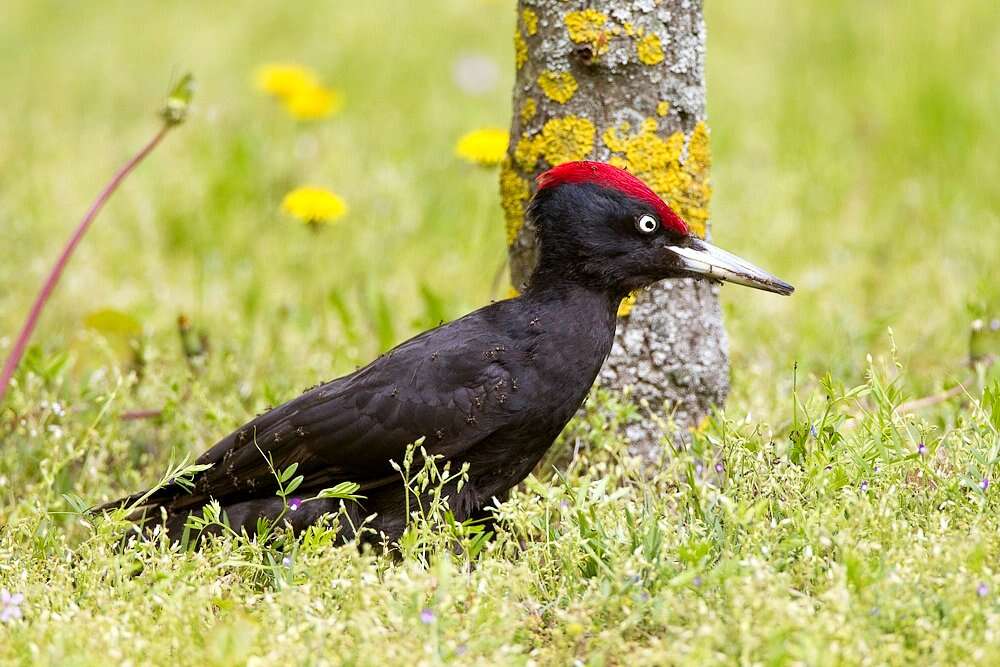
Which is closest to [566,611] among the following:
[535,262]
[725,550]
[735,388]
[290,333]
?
[725,550]

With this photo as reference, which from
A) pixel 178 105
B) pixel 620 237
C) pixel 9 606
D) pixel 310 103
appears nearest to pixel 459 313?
pixel 178 105

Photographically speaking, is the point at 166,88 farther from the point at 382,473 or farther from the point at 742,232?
the point at 382,473

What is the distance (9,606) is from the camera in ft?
9.32

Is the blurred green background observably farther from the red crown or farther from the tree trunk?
the red crown

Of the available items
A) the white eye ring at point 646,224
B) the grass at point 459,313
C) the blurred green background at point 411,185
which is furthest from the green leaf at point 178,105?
the white eye ring at point 646,224

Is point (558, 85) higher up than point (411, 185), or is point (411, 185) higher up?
point (558, 85)

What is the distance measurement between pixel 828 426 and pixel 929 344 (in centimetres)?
223

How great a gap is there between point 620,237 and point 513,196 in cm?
60

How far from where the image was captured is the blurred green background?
532 centimetres

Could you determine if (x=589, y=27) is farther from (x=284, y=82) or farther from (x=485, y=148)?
(x=284, y=82)

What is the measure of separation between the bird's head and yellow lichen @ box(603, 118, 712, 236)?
0.35 m

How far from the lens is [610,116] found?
396cm

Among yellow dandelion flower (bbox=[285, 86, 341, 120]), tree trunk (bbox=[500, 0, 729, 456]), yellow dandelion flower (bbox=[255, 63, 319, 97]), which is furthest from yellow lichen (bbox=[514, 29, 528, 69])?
yellow dandelion flower (bbox=[255, 63, 319, 97])

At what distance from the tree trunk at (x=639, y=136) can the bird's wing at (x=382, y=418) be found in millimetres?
620
